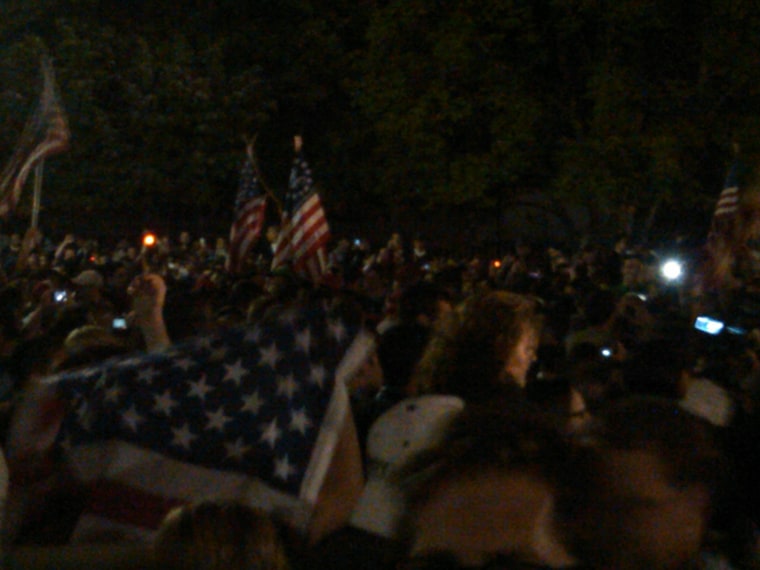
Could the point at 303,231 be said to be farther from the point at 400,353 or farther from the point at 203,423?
the point at 203,423

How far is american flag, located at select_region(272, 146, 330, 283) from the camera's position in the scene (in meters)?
12.2

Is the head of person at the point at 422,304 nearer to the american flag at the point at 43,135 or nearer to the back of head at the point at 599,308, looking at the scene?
the back of head at the point at 599,308

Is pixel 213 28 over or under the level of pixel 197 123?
over

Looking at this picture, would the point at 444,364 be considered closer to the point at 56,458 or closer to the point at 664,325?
the point at 56,458

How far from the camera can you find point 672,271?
13.8m

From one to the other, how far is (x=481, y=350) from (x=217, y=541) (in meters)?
2.01

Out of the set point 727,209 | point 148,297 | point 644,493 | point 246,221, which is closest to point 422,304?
point 148,297

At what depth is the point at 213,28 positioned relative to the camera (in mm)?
30547

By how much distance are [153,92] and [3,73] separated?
381 centimetres

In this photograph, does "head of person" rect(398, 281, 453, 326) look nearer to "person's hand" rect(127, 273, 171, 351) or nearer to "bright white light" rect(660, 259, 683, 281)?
"person's hand" rect(127, 273, 171, 351)

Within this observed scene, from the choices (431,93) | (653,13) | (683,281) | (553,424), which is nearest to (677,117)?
(653,13)

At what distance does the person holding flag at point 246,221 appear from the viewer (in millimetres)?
13414

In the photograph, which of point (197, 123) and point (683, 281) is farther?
point (197, 123)

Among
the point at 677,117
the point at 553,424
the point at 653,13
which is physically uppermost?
the point at 553,424
